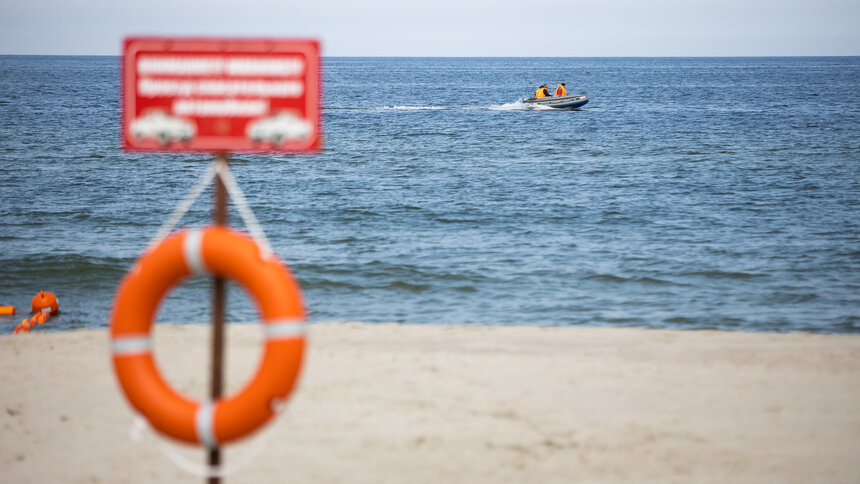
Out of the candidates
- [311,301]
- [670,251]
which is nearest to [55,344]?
[311,301]

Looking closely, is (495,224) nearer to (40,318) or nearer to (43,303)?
(43,303)

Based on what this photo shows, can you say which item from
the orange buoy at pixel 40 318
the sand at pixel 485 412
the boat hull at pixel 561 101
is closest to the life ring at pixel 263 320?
the sand at pixel 485 412

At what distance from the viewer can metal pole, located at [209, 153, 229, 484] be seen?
3627 mm

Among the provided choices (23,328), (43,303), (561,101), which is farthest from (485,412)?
(561,101)

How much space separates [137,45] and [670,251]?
11.7 metres

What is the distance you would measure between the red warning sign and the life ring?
452mm

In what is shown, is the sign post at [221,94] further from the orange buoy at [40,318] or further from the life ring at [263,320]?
the orange buoy at [40,318]

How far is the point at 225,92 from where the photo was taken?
3.59 m

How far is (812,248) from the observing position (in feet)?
47.1

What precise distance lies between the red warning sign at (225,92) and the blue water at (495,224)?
6.54 metres

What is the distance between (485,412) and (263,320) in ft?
8.93

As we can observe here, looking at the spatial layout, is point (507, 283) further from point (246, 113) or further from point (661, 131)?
point (661, 131)

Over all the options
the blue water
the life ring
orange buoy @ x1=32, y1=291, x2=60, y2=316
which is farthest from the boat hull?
the life ring

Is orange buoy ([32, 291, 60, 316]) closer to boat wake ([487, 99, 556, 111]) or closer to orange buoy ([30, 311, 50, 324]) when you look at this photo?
orange buoy ([30, 311, 50, 324])
